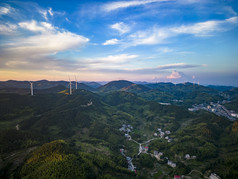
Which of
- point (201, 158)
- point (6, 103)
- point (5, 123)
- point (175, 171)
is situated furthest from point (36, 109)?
point (201, 158)

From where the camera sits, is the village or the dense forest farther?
the village

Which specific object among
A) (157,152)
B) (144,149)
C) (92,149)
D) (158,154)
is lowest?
(144,149)

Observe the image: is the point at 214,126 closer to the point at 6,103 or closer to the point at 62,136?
the point at 62,136

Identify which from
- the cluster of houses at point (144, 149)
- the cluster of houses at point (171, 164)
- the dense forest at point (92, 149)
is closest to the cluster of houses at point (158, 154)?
the dense forest at point (92, 149)

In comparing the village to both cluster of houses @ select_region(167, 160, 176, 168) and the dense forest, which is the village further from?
the dense forest

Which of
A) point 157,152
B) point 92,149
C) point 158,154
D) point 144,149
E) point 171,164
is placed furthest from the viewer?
point 144,149

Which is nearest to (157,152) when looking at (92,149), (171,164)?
(171,164)

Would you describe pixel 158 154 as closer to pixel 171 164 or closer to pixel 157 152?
pixel 157 152

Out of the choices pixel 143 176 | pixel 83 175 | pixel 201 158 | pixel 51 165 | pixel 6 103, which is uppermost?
pixel 6 103

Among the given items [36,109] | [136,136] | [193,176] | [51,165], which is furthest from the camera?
[36,109]

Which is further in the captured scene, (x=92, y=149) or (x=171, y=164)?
(x=92, y=149)

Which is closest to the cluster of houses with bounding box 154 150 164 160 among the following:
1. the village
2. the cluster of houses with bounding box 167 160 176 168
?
the village
